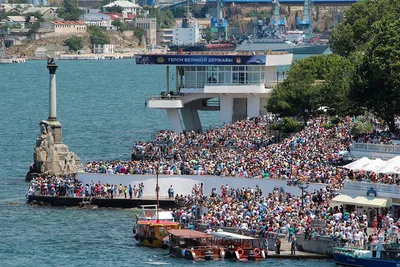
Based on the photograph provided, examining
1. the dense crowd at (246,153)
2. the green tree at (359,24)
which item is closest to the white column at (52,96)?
the dense crowd at (246,153)

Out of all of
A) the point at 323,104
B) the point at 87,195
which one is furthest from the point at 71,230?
the point at 323,104

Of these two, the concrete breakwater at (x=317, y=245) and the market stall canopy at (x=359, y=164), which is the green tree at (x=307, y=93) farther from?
the concrete breakwater at (x=317, y=245)

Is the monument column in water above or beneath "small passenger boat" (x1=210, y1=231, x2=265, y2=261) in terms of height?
above

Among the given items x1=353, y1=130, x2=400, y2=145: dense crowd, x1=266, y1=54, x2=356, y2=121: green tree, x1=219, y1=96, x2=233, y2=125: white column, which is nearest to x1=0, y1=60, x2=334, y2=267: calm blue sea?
x1=219, y1=96, x2=233, y2=125: white column

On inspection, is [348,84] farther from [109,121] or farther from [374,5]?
[109,121]

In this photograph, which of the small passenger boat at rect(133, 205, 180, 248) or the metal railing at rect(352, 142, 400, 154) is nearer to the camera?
the small passenger boat at rect(133, 205, 180, 248)

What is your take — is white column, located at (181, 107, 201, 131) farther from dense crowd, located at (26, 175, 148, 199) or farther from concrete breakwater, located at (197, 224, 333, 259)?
concrete breakwater, located at (197, 224, 333, 259)

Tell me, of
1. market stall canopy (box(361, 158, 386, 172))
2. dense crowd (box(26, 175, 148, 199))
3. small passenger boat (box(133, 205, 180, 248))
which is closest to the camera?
market stall canopy (box(361, 158, 386, 172))

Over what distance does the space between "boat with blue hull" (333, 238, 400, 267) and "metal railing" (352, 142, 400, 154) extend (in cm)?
1095

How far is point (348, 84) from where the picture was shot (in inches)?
2815

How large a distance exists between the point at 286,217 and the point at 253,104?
33801 millimetres

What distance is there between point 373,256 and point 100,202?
21.2 m

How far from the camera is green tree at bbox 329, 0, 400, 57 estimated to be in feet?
320

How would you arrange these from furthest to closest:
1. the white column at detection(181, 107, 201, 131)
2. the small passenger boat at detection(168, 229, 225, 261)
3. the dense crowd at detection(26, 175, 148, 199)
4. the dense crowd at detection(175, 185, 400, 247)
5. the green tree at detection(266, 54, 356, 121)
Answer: the white column at detection(181, 107, 201, 131) < the green tree at detection(266, 54, 356, 121) < the dense crowd at detection(26, 175, 148, 199) < the small passenger boat at detection(168, 229, 225, 261) < the dense crowd at detection(175, 185, 400, 247)
